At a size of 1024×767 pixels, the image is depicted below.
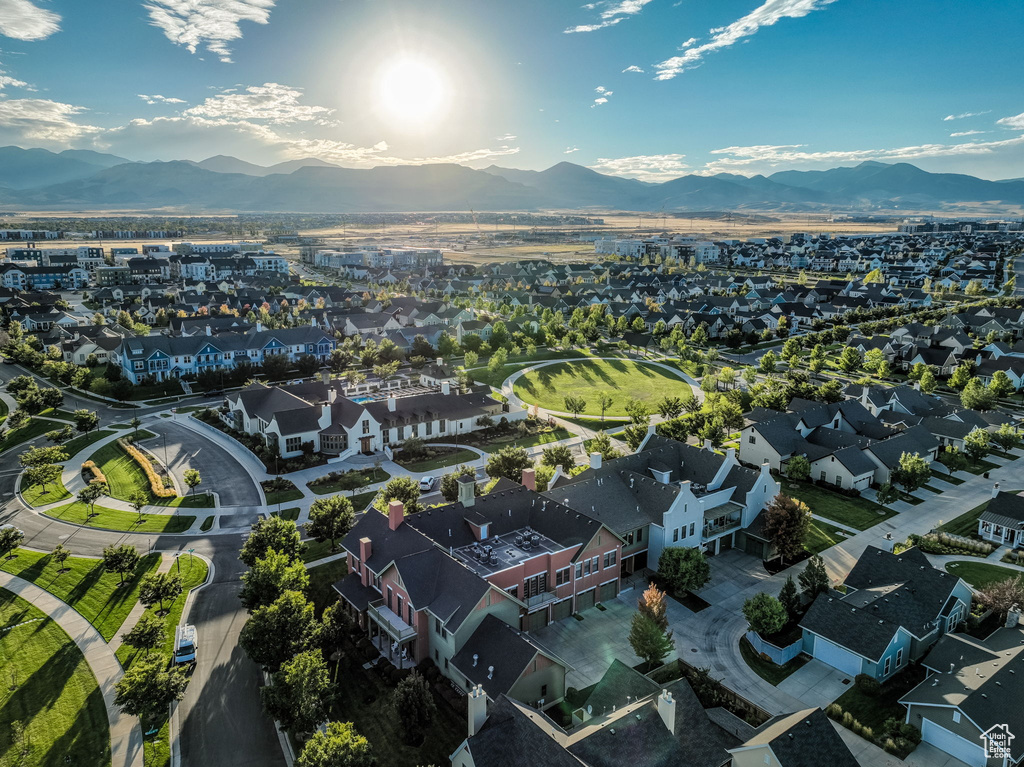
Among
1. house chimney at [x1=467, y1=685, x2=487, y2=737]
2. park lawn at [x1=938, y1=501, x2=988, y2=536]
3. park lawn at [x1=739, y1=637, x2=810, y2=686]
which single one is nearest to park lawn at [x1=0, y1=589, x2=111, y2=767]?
house chimney at [x1=467, y1=685, x2=487, y2=737]

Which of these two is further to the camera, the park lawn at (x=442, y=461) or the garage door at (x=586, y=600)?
the park lawn at (x=442, y=461)

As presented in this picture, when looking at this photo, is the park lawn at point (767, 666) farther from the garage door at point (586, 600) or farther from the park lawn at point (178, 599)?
the park lawn at point (178, 599)

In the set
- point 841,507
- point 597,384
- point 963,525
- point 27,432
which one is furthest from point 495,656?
point 597,384

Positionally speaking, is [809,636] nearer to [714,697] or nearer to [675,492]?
[714,697]

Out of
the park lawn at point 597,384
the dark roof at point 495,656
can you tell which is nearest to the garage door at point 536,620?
the dark roof at point 495,656

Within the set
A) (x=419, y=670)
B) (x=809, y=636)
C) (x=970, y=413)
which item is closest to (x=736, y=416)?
(x=970, y=413)

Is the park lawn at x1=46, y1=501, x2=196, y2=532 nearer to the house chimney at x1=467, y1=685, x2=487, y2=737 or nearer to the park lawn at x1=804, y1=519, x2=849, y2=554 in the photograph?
the house chimney at x1=467, y1=685, x2=487, y2=737
